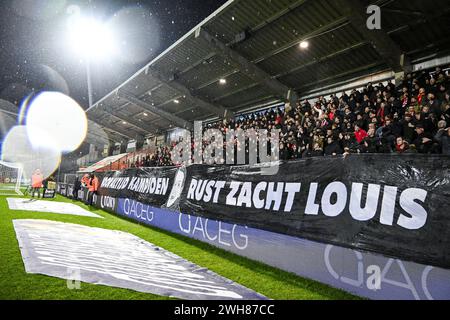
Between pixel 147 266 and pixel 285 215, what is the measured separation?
2.56m

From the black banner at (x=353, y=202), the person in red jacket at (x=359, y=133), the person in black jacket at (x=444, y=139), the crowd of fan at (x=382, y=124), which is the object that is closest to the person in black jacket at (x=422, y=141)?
the crowd of fan at (x=382, y=124)

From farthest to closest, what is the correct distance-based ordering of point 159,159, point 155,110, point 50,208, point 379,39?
point 155,110, point 159,159, point 50,208, point 379,39

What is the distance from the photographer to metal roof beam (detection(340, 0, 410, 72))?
10789 millimetres

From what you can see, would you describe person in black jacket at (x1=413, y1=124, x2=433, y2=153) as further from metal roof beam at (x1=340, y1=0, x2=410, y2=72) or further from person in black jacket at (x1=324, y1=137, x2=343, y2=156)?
metal roof beam at (x1=340, y1=0, x2=410, y2=72)

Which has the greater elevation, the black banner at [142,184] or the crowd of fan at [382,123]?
the crowd of fan at [382,123]

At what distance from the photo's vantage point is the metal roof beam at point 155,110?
25.3 m

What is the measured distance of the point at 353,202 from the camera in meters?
4.06

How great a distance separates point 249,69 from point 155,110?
12.4 meters

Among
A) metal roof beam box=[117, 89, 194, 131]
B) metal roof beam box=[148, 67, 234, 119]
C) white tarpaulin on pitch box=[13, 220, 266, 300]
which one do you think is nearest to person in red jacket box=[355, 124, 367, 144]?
white tarpaulin on pitch box=[13, 220, 266, 300]

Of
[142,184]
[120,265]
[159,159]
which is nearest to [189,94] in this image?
[159,159]

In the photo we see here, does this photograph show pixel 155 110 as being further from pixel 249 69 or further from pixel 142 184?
pixel 142 184

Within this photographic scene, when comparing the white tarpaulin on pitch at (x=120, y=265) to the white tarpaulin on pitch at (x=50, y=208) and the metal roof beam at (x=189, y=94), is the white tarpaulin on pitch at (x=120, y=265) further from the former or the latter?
the metal roof beam at (x=189, y=94)

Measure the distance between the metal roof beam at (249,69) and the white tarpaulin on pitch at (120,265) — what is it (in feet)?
37.5
